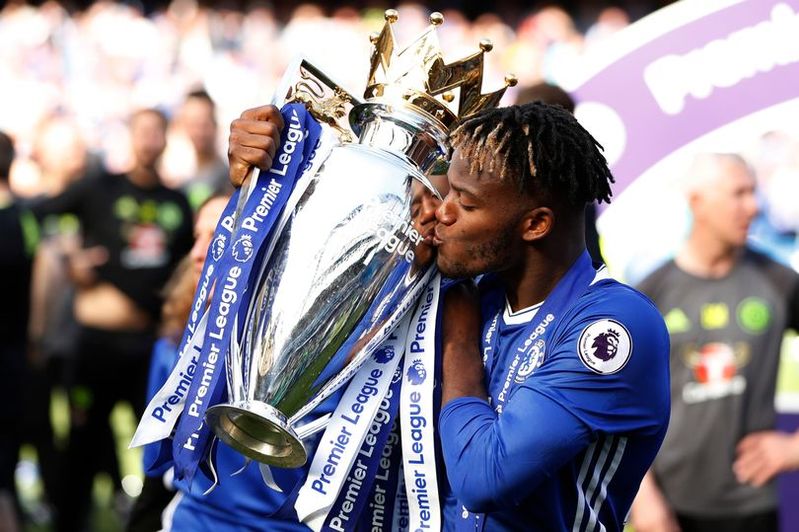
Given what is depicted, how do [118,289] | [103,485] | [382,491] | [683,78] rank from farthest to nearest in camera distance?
[103,485], [118,289], [683,78], [382,491]

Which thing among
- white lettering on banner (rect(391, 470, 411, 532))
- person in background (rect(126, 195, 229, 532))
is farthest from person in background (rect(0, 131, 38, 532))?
white lettering on banner (rect(391, 470, 411, 532))

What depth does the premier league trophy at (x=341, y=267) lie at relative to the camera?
267cm

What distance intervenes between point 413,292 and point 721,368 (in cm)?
261

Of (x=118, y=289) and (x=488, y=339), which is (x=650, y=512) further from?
(x=118, y=289)

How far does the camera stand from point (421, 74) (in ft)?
9.36

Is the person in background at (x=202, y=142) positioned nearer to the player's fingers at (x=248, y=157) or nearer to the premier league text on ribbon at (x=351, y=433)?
the player's fingers at (x=248, y=157)

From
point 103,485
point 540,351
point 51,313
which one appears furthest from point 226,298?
point 103,485

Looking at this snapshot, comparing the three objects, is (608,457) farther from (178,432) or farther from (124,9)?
(124,9)

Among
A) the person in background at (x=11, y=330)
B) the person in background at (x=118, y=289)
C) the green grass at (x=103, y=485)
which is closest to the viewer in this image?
the person in background at (x=11, y=330)

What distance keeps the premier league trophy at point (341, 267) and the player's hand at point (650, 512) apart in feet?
7.77

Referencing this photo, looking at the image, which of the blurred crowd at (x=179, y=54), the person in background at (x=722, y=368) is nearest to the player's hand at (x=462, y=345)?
the person in background at (x=722, y=368)

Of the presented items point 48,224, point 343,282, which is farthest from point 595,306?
point 48,224

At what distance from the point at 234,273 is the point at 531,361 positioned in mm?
670

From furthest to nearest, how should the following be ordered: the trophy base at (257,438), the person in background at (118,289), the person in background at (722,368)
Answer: the person in background at (118,289) < the person in background at (722,368) < the trophy base at (257,438)
